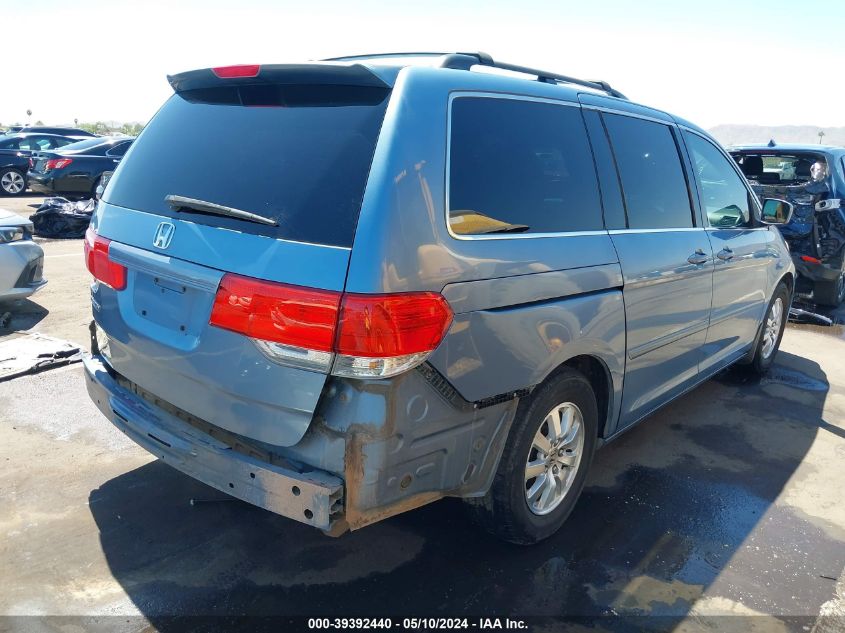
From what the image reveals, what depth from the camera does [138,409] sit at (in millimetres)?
2689

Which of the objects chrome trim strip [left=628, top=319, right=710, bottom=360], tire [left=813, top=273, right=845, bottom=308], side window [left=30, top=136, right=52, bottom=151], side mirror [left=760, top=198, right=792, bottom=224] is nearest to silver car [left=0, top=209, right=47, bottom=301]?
chrome trim strip [left=628, top=319, right=710, bottom=360]

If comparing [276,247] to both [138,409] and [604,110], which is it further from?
[604,110]

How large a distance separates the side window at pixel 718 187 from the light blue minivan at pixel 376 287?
1078 millimetres

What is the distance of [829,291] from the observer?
8.00 m

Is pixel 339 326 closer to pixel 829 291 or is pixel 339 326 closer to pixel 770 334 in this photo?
pixel 770 334

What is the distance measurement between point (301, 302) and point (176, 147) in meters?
1.20

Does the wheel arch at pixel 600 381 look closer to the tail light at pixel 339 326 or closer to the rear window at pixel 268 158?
the tail light at pixel 339 326

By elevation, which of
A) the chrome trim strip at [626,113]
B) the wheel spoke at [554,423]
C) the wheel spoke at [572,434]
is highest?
the chrome trim strip at [626,113]

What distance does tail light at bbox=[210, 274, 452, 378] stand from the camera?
2.06 m

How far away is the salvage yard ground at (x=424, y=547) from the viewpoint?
2639 millimetres

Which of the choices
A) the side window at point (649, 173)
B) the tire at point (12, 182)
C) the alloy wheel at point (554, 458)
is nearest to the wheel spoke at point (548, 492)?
the alloy wheel at point (554, 458)

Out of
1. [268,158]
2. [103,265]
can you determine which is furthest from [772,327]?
[103,265]

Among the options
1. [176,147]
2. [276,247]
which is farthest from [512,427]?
[176,147]

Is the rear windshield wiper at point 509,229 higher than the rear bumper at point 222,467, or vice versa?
the rear windshield wiper at point 509,229
